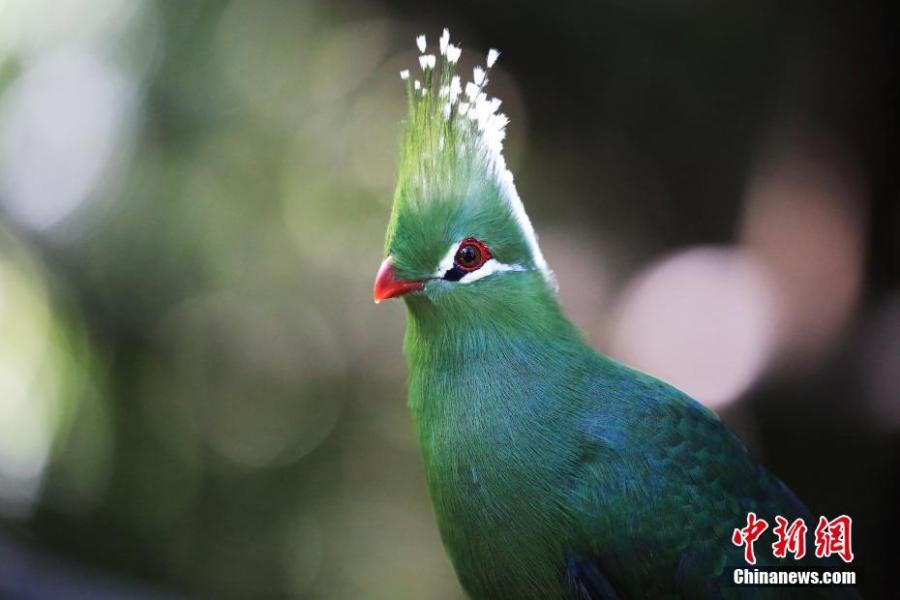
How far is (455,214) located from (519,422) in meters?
0.38

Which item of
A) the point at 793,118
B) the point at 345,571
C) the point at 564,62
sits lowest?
the point at 345,571

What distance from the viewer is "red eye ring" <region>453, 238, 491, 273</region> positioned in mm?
1539

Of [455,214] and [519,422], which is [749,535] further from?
[455,214]

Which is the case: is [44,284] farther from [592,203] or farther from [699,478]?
[699,478]

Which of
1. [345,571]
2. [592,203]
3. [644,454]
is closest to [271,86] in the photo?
[592,203]

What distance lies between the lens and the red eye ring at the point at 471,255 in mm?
1539

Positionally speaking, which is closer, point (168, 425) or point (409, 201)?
point (409, 201)

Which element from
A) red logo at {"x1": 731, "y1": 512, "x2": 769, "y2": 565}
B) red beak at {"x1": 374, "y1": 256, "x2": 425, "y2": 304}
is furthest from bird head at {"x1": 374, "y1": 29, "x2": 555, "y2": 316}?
red logo at {"x1": 731, "y1": 512, "x2": 769, "y2": 565}

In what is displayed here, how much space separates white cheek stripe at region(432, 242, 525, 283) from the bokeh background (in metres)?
1.64

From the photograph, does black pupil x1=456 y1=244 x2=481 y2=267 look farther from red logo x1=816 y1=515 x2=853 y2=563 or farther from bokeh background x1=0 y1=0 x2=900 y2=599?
bokeh background x1=0 y1=0 x2=900 y2=599

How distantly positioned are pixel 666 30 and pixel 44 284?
8.47 feet

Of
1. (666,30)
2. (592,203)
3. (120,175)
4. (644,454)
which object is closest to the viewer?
(644,454)

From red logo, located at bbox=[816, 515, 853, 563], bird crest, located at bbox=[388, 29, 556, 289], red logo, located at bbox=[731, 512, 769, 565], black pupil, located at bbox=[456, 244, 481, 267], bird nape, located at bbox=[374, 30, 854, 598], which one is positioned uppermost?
bird crest, located at bbox=[388, 29, 556, 289]

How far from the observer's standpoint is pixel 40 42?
353cm
